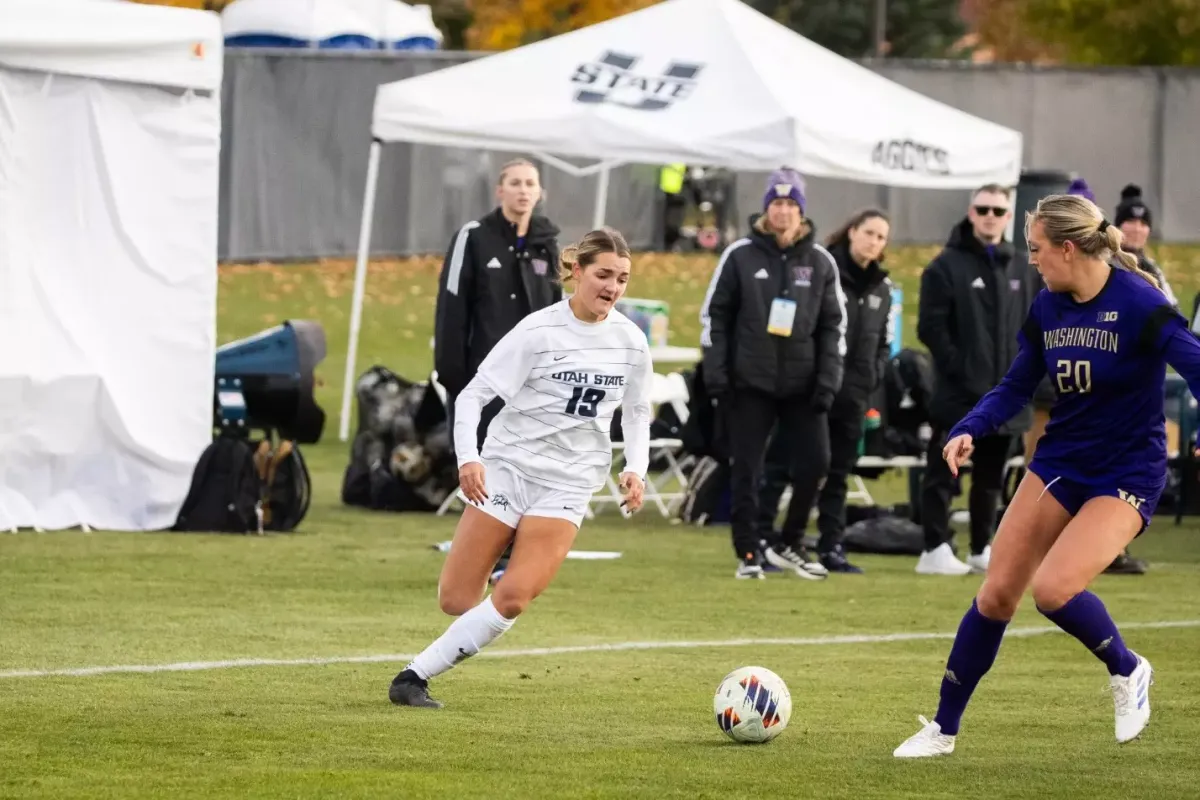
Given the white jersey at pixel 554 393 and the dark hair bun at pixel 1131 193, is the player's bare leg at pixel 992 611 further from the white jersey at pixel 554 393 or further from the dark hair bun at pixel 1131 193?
the dark hair bun at pixel 1131 193

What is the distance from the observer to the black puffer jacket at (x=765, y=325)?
12.7 m

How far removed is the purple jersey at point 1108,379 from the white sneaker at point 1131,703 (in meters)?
0.65

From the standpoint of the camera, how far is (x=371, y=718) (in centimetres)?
793

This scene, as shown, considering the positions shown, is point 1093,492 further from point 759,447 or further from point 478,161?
point 478,161

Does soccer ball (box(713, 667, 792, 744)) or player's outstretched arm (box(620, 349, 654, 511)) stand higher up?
player's outstretched arm (box(620, 349, 654, 511))

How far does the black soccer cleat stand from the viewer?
823 cm

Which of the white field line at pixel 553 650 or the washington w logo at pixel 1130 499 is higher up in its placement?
the washington w logo at pixel 1130 499

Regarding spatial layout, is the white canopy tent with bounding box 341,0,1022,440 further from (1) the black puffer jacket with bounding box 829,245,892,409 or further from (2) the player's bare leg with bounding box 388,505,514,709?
(2) the player's bare leg with bounding box 388,505,514,709

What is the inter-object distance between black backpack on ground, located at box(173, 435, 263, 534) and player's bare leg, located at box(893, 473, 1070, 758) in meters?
7.70

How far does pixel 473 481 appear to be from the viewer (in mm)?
7973

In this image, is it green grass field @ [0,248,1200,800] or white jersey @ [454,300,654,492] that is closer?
green grass field @ [0,248,1200,800]

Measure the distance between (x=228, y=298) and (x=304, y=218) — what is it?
2.64 m

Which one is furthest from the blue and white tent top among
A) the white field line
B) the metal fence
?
the white field line

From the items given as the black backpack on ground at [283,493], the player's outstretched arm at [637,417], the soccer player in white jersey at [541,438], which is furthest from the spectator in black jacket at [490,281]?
the soccer player in white jersey at [541,438]
